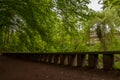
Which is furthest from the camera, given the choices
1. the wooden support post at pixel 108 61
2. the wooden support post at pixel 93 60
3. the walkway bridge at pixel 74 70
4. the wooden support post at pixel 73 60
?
the wooden support post at pixel 73 60

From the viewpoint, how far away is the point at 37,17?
11.7 meters

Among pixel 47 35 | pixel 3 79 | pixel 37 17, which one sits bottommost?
pixel 3 79

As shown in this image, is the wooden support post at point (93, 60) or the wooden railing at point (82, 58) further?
the wooden support post at point (93, 60)

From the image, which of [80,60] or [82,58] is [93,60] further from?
[80,60]

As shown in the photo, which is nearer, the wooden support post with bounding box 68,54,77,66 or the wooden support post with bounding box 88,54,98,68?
the wooden support post with bounding box 88,54,98,68

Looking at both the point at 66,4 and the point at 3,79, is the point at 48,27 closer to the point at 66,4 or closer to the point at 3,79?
the point at 66,4

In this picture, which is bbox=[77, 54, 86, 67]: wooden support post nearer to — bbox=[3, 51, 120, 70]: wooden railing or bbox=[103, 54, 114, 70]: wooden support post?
bbox=[3, 51, 120, 70]: wooden railing

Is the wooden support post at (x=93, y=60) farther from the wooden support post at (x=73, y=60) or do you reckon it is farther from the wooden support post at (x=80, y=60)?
the wooden support post at (x=73, y=60)

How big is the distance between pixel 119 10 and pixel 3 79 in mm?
8401

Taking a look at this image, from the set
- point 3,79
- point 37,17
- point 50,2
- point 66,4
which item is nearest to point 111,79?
point 3,79

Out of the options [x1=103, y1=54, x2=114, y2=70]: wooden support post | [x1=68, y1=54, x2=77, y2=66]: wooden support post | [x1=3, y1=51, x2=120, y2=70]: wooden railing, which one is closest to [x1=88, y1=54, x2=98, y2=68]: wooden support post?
[x1=3, y1=51, x2=120, y2=70]: wooden railing

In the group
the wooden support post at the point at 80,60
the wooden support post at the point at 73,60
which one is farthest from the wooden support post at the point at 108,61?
the wooden support post at the point at 73,60

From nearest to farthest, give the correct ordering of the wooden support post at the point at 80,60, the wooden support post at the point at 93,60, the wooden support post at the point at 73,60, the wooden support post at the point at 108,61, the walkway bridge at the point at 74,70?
the walkway bridge at the point at 74,70 → the wooden support post at the point at 108,61 → the wooden support post at the point at 93,60 → the wooden support post at the point at 80,60 → the wooden support post at the point at 73,60

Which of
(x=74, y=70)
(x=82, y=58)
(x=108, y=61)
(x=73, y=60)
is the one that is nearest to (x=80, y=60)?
(x=82, y=58)
